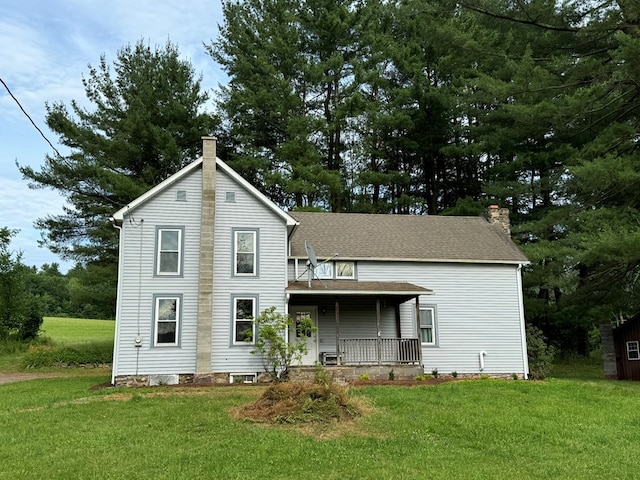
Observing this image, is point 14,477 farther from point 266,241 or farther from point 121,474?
point 266,241

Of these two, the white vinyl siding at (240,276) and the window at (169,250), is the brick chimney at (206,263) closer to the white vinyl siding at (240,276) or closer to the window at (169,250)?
the white vinyl siding at (240,276)

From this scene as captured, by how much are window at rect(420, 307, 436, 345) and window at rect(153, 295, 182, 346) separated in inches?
320

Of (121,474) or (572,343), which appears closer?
(121,474)

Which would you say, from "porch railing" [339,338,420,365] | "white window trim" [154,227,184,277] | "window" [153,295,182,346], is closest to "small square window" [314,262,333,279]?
"porch railing" [339,338,420,365]

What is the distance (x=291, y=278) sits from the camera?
18047mm

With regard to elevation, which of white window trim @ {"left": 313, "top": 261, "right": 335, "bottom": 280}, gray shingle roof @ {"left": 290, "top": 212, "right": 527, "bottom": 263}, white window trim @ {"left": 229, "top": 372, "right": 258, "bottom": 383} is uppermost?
gray shingle roof @ {"left": 290, "top": 212, "right": 527, "bottom": 263}

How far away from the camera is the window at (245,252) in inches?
656

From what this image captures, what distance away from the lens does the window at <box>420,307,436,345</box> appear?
59.8ft

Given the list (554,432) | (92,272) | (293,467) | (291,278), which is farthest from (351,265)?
(92,272)

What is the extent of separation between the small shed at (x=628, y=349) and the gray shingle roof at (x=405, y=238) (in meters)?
4.83

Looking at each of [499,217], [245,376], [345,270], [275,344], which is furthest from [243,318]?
[499,217]

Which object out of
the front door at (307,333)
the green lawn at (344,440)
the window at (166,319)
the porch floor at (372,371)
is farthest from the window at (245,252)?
the green lawn at (344,440)

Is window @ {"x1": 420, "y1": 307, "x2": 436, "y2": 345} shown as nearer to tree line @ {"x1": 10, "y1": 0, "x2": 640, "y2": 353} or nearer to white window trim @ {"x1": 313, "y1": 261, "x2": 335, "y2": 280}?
white window trim @ {"x1": 313, "y1": 261, "x2": 335, "y2": 280}

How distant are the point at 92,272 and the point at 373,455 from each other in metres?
21.6
